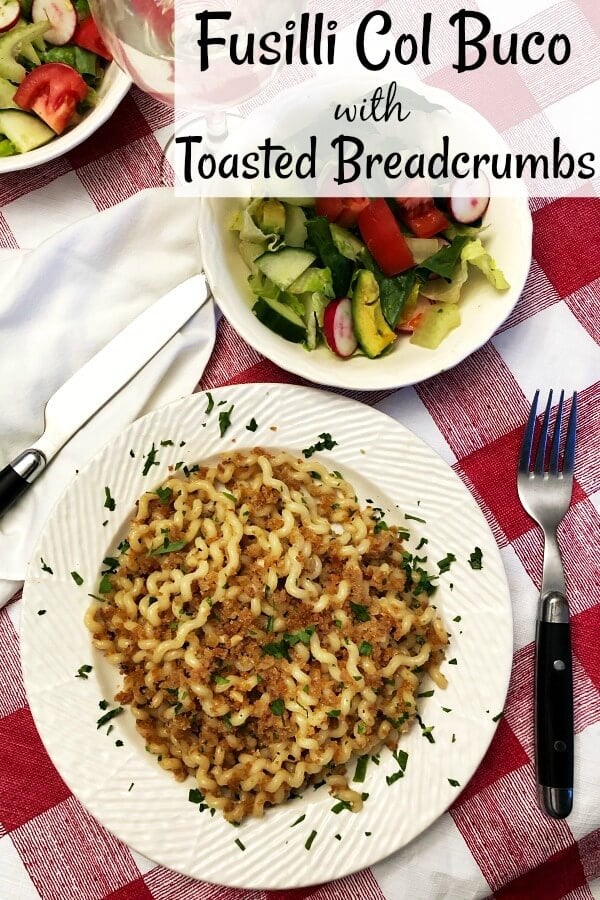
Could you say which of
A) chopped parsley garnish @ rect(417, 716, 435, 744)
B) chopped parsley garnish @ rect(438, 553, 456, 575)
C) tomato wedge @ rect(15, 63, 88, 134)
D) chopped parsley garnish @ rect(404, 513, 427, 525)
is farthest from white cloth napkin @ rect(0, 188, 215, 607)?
chopped parsley garnish @ rect(417, 716, 435, 744)

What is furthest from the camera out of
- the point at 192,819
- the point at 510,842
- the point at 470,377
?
the point at 470,377

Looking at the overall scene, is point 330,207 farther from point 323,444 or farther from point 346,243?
point 323,444

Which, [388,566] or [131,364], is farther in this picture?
[131,364]

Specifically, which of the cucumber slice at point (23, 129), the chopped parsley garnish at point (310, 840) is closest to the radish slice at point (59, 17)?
the cucumber slice at point (23, 129)

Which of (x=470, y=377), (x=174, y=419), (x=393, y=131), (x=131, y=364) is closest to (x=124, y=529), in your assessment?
(x=174, y=419)

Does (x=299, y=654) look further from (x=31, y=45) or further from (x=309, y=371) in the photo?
(x=31, y=45)

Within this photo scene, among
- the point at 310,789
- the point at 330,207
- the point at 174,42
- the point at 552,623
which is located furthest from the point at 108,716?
the point at 174,42

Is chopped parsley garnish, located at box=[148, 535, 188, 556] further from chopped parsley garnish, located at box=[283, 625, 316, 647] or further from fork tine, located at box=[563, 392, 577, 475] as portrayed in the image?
fork tine, located at box=[563, 392, 577, 475]

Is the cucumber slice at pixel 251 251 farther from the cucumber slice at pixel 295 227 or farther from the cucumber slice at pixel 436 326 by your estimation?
the cucumber slice at pixel 436 326
